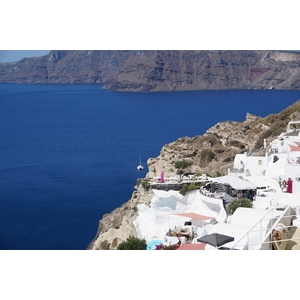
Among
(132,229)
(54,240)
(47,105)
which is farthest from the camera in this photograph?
(47,105)

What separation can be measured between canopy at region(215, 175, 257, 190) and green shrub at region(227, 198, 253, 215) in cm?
127

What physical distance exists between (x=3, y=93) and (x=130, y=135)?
95.2 metres

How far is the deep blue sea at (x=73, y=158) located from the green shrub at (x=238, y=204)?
507 inches

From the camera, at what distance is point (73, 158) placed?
55969 mm

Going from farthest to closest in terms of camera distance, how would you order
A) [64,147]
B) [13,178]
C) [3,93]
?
[3,93] < [64,147] < [13,178]

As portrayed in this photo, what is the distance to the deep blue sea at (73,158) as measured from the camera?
106 feet

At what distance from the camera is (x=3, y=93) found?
156 metres

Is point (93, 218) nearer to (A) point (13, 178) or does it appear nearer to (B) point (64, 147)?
(A) point (13, 178)

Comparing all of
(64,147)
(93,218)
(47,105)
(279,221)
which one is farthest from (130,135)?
(279,221)

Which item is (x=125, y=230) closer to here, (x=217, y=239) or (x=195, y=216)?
(x=195, y=216)

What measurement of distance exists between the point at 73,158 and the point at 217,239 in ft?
144

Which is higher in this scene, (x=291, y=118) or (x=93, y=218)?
(x=291, y=118)

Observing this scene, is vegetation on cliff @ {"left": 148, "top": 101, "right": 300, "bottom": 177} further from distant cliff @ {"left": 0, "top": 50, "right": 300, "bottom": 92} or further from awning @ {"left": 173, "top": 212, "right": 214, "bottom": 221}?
distant cliff @ {"left": 0, "top": 50, "right": 300, "bottom": 92}

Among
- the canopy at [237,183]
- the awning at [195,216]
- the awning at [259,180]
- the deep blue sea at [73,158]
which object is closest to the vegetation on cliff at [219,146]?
the awning at [259,180]
